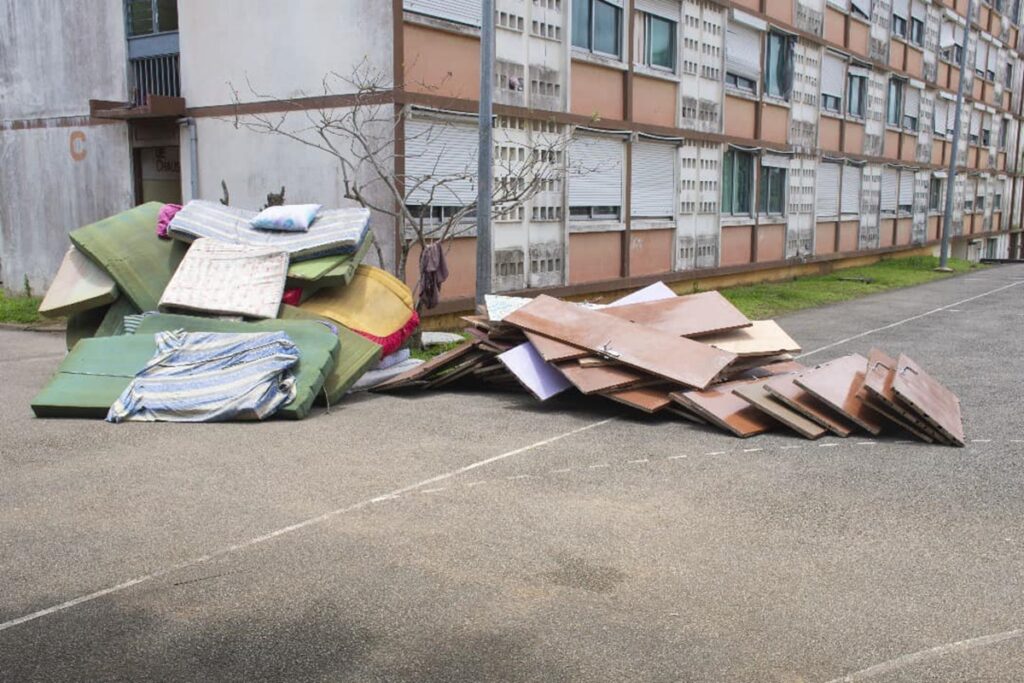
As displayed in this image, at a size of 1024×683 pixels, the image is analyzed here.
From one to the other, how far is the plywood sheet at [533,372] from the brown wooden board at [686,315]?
3.66 feet

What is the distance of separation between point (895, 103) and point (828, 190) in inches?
279

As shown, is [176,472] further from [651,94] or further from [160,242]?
[651,94]

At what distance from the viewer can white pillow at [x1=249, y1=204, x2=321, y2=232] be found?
33.7 feet

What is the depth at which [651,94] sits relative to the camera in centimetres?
1845

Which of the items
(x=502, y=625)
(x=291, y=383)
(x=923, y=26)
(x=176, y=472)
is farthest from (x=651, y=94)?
(x=923, y=26)

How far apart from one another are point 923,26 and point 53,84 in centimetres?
2857

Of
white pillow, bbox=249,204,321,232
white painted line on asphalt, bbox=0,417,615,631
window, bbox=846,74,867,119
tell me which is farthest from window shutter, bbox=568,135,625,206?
window, bbox=846,74,867,119

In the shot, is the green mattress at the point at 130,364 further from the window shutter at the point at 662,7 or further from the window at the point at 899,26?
the window at the point at 899,26

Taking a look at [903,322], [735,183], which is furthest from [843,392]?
[735,183]

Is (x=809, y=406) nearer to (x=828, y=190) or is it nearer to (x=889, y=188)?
(x=828, y=190)

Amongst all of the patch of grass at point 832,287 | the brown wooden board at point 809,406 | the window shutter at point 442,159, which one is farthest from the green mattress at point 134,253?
the patch of grass at point 832,287

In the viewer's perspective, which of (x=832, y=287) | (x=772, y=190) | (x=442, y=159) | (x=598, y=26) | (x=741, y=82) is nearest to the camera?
(x=442, y=159)

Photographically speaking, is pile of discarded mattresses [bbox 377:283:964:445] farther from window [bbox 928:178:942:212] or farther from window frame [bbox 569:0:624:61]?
window [bbox 928:178:942:212]

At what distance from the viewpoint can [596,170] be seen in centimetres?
1686
